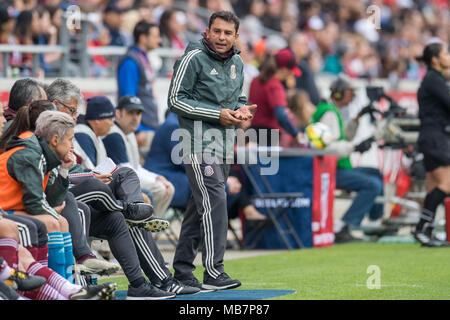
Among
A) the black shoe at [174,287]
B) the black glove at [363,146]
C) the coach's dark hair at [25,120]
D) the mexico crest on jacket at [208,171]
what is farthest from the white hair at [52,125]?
the black glove at [363,146]

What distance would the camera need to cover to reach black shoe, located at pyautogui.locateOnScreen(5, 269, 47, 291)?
19.5ft

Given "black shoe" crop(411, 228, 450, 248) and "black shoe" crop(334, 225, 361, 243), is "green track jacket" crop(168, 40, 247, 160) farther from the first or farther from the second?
"black shoe" crop(334, 225, 361, 243)

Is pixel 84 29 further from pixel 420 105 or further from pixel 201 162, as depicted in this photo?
pixel 201 162

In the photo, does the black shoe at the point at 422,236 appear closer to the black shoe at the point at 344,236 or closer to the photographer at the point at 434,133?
the photographer at the point at 434,133

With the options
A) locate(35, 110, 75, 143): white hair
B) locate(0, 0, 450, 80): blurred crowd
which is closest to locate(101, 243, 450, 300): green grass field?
locate(35, 110, 75, 143): white hair

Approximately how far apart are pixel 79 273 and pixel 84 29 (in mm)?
8357

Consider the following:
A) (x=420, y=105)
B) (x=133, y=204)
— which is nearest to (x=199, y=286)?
(x=133, y=204)

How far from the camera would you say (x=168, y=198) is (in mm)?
10414

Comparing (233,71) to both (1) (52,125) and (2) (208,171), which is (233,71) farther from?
(1) (52,125)

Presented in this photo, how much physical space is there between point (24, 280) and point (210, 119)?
2222 millimetres

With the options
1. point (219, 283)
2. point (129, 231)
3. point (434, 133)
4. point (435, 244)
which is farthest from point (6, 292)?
point (434, 133)

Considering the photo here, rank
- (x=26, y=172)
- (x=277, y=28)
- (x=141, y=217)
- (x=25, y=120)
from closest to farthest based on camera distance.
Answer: (x=26, y=172)
(x=25, y=120)
(x=141, y=217)
(x=277, y=28)

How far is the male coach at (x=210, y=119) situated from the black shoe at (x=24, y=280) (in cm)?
191

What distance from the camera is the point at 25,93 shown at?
757 centimetres
